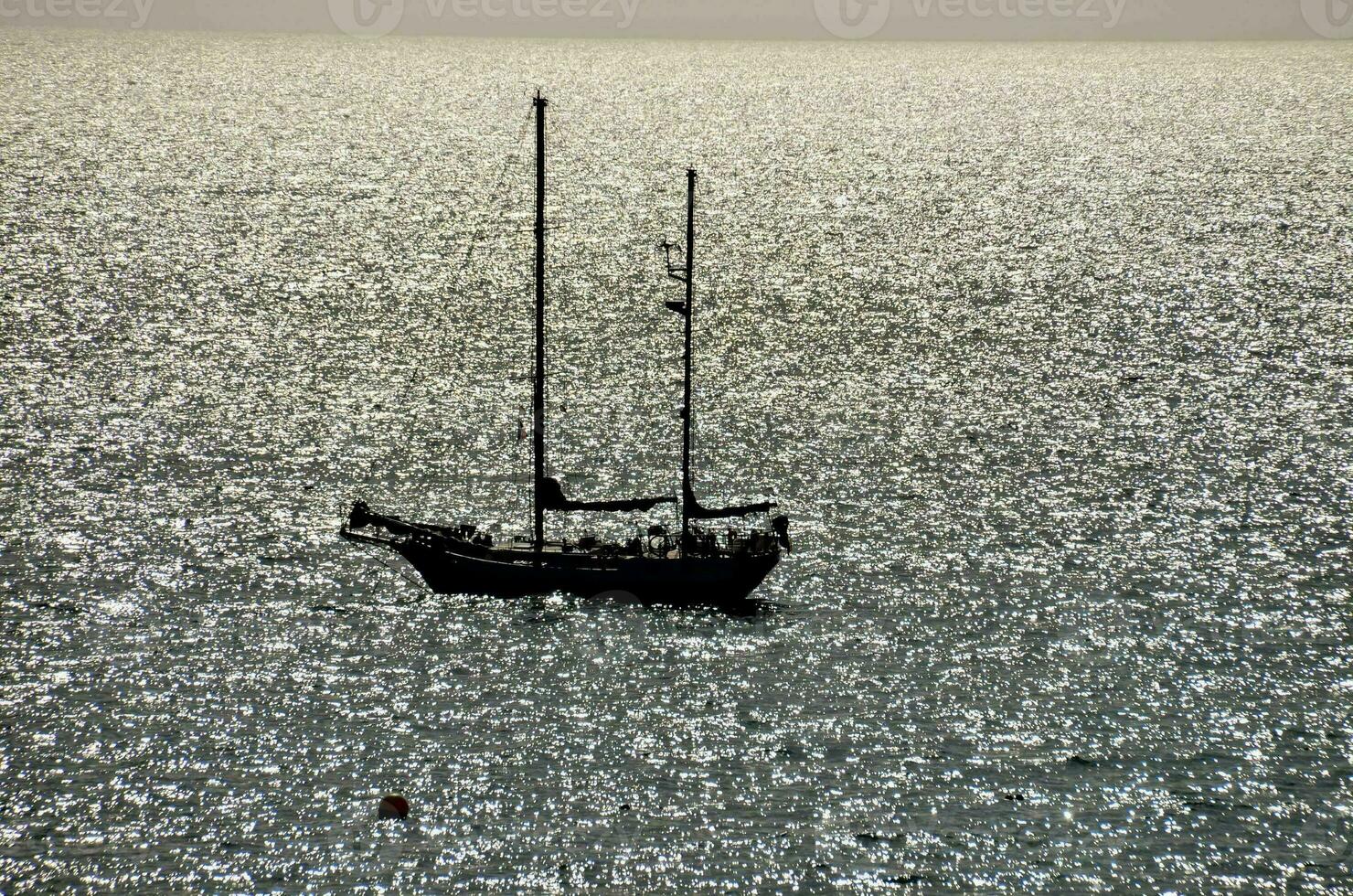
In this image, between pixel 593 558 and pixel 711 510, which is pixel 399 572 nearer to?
pixel 593 558

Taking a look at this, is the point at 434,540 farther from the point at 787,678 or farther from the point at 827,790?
the point at 827,790

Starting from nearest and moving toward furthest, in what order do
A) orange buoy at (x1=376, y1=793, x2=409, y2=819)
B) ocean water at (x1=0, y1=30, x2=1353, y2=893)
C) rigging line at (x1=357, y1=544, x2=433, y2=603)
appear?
ocean water at (x1=0, y1=30, x2=1353, y2=893)
orange buoy at (x1=376, y1=793, x2=409, y2=819)
rigging line at (x1=357, y1=544, x2=433, y2=603)

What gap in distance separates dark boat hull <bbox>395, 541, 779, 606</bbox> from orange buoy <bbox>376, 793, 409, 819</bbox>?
21.7 meters

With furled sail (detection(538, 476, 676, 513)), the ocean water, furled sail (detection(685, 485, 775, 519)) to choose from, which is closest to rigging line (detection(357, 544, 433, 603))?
the ocean water

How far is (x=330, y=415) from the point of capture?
110 m

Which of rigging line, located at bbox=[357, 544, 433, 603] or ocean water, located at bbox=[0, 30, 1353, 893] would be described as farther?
rigging line, located at bbox=[357, 544, 433, 603]

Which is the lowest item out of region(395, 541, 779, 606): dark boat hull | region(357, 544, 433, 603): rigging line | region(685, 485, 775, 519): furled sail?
region(357, 544, 433, 603): rigging line

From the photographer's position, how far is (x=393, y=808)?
2135 inches

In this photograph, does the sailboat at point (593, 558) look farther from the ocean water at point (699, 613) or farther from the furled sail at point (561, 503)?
the ocean water at point (699, 613)

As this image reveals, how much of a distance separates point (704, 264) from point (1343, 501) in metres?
90.1

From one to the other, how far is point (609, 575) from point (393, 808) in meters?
22.9

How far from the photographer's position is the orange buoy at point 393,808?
178 ft

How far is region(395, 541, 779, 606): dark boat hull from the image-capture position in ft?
245

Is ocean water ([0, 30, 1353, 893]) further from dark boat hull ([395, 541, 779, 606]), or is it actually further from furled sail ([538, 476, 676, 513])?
furled sail ([538, 476, 676, 513])
